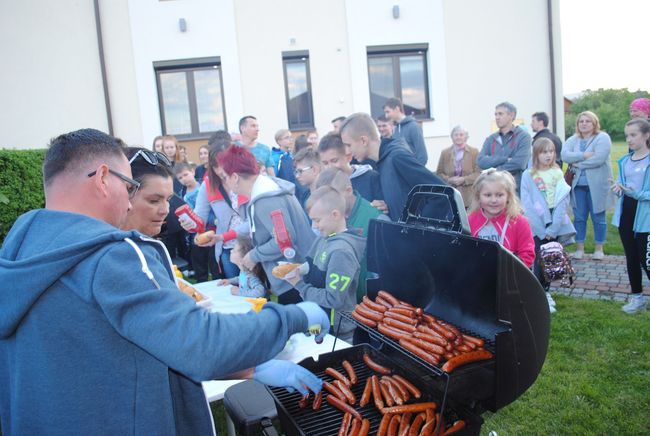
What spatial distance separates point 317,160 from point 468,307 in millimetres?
3486

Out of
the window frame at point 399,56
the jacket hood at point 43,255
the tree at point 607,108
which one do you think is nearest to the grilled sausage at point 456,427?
the jacket hood at point 43,255

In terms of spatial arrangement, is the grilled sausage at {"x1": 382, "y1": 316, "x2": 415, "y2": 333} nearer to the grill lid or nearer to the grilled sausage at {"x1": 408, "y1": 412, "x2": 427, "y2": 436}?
the grill lid

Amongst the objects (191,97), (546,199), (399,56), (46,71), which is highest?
(46,71)

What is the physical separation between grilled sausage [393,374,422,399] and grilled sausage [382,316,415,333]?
23 centimetres

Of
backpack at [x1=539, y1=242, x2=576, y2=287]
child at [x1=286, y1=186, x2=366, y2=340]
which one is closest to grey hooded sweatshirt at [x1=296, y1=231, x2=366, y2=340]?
child at [x1=286, y1=186, x2=366, y2=340]

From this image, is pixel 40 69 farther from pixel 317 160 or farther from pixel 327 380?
pixel 327 380

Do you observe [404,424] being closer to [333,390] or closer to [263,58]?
[333,390]

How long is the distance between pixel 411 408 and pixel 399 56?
11.8 metres

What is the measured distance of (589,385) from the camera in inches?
147

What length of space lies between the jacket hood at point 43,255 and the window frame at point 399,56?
37.4 feet

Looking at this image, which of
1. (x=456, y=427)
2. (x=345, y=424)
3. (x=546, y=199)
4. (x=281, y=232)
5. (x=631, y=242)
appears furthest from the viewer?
(x=546, y=199)

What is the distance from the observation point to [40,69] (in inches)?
459

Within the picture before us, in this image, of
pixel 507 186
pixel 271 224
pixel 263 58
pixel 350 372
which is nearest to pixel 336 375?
pixel 350 372

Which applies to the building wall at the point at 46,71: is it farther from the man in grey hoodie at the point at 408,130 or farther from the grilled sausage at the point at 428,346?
the grilled sausage at the point at 428,346
